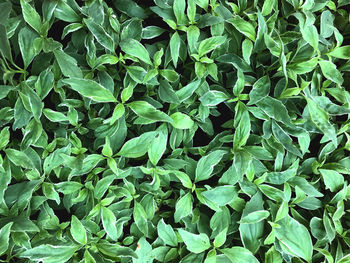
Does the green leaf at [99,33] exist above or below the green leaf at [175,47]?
above

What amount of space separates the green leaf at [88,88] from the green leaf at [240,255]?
1.83 feet

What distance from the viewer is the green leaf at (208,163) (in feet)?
3.27

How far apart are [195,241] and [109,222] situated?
0.81 ft

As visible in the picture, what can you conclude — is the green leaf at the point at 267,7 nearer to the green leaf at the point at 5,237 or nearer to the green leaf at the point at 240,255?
the green leaf at the point at 240,255


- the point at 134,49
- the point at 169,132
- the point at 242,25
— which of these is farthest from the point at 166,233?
the point at 242,25

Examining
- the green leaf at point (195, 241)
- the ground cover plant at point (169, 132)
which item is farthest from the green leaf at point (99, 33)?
the green leaf at point (195, 241)

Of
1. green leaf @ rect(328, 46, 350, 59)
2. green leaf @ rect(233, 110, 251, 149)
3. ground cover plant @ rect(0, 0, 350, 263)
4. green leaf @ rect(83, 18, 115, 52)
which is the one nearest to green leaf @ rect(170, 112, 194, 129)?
ground cover plant @ rect(0, 0, 350, 263)

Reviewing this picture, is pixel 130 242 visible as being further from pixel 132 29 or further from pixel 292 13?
pixel 292 13

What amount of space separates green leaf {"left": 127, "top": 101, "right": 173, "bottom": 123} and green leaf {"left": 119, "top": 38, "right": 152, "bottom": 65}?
0.12 metres

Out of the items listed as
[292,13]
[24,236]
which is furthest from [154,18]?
[24,236]

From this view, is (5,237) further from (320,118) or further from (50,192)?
(320,118)

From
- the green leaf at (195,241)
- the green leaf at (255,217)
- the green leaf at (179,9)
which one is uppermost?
the green leaf at (179,9)

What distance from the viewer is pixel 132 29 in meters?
0.99

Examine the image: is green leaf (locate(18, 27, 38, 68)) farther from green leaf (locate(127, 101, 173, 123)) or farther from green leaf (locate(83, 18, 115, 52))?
green leaf (locate(127, 101, 173, 123))
